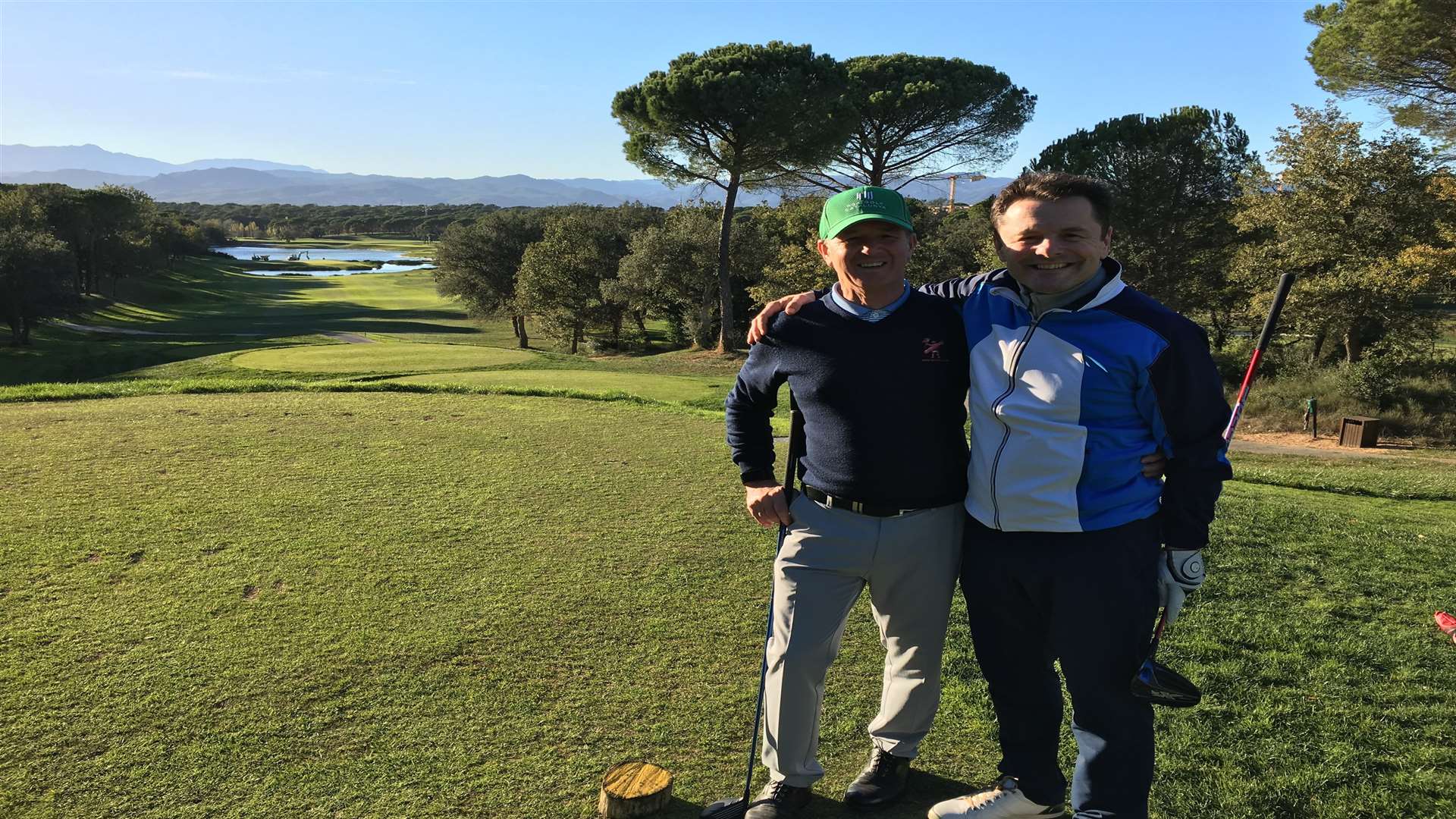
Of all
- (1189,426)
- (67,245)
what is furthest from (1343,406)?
(67,245)

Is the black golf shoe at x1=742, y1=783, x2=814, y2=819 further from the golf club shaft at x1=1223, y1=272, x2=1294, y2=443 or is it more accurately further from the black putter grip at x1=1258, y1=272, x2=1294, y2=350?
the black putter grip at x1=1258, y1=272, x2=1294, y2=350

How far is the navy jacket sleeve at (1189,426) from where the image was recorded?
2531 mm

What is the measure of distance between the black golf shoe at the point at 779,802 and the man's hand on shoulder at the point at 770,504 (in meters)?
0.96

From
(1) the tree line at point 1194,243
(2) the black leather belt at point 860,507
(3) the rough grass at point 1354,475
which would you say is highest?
(1) the tree line at point 1194,243

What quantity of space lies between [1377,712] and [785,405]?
11.7 metres

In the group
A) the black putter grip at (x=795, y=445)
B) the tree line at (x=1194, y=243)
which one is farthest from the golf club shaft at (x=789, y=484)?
the tree line at (x=1194, y=243)

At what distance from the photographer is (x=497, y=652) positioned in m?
3.94

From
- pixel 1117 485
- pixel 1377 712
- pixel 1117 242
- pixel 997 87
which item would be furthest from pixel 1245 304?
pixel 1117 485

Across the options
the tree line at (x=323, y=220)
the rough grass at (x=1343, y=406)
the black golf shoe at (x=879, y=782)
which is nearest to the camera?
the black golf shoe at (x=879, y=782)

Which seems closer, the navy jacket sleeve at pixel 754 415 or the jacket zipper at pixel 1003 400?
the jacket zipper at pixel 1003 400

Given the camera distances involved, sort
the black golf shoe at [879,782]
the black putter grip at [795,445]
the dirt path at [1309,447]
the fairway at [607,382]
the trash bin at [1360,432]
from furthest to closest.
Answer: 1. the trash bin at [1360,432]
2. the dirt path at [1309,447]
3. the fairway at [607,382]
4. the black putter grip at [795,445]
5. the black golf shoe at [879,782]

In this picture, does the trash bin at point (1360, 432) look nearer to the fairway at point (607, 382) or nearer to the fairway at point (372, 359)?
the fairway at point (607, 382)

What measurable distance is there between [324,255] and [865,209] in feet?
517

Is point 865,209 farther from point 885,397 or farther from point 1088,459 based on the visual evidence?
point 1088,459
